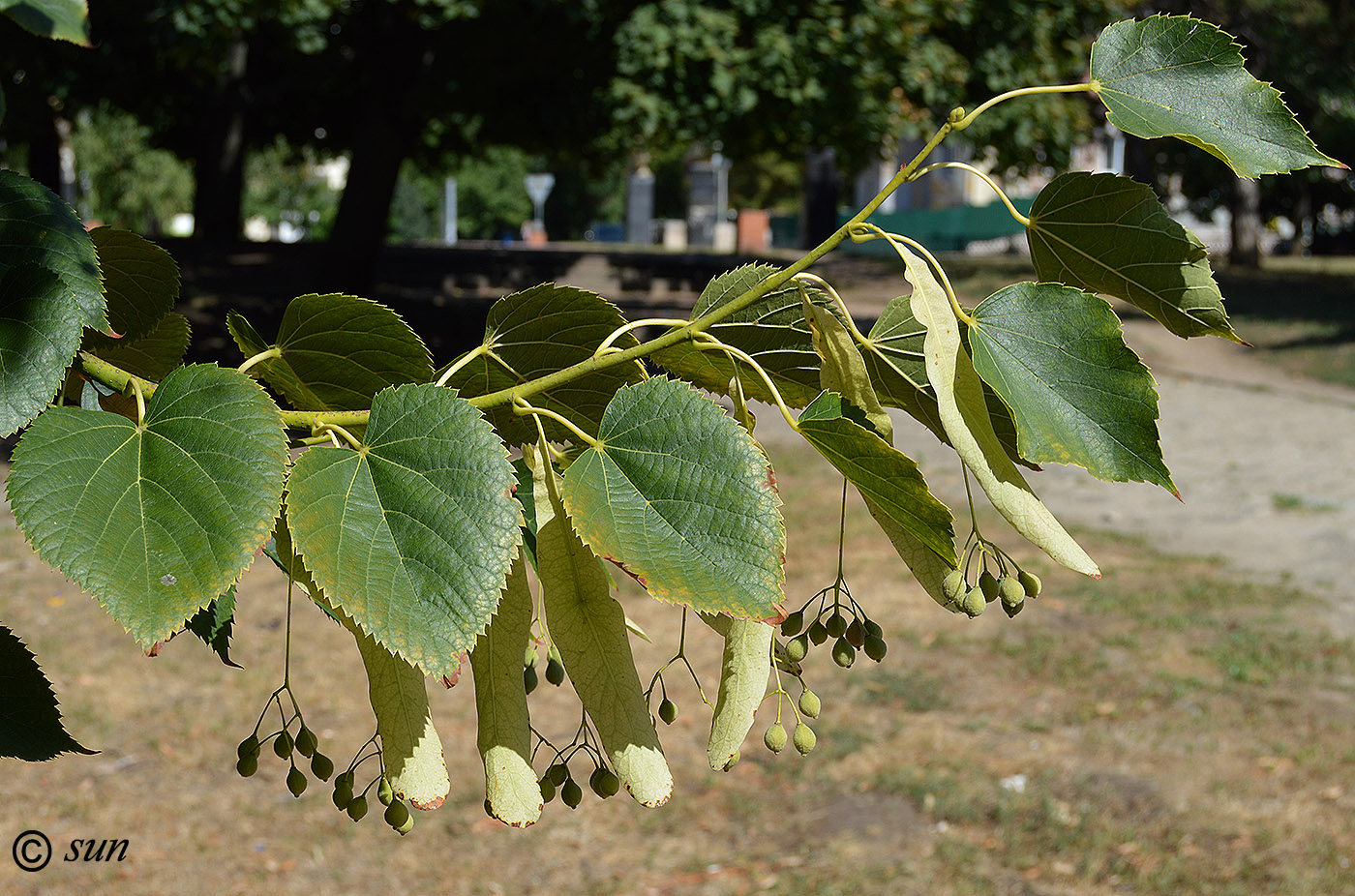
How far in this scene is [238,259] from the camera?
1561cm

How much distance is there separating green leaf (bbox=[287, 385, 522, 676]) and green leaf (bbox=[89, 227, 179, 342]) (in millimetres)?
301

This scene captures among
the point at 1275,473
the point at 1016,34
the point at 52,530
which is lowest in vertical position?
the point at 1275,473

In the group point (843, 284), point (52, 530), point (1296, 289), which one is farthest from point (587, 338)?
point (1296, 289)

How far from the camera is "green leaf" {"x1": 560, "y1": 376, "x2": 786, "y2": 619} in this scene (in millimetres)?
538

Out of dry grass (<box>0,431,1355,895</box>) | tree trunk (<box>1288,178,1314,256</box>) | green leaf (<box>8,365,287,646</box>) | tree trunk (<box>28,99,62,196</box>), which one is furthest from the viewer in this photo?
tree trunk (<box>1288,178,1314,256</box>)

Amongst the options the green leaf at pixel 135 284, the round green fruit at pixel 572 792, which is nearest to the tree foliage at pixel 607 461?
the green leaf at pixel 135 284

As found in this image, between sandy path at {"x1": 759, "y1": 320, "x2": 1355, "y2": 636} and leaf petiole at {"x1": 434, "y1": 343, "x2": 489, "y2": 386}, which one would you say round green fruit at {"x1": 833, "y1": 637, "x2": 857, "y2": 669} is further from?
sandy path at {"x1": 759, "y1": 320, "x2": 1355, "y2": 636}

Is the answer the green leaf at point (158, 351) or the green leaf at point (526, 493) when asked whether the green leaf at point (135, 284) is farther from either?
the green leaf at point (526, 493)

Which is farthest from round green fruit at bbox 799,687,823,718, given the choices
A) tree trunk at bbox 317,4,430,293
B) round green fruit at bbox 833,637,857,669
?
tree trunk at bbox 317,4,430,293

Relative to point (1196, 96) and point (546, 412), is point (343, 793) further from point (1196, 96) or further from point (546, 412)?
point (1196, 96)

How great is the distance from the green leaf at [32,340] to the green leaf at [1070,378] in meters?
0.43

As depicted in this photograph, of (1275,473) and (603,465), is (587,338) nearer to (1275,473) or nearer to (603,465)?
(603,465)

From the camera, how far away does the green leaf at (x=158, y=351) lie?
0.84m

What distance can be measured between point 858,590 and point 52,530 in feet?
20.5
